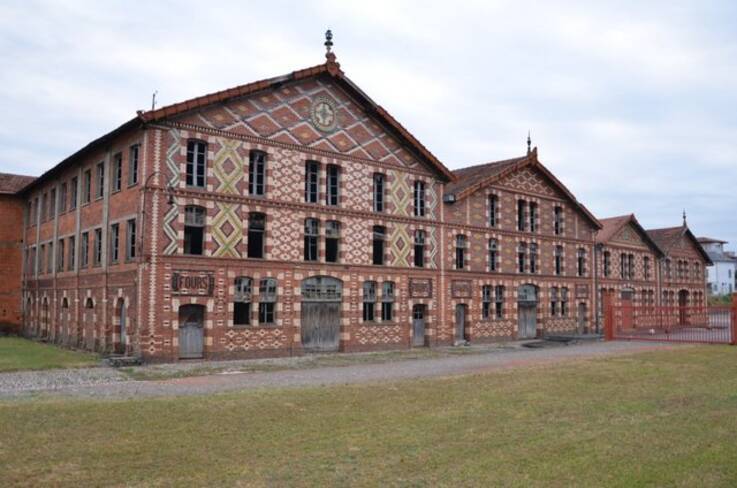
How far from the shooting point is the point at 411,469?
8.53 m

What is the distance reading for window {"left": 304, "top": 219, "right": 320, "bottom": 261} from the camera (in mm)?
27062

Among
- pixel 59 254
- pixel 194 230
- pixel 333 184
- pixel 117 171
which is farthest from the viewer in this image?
pixel 59 254

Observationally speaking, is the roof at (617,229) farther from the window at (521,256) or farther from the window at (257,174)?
the window at (257,174)

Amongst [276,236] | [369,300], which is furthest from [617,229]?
[276,236]

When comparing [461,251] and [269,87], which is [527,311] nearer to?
[461,251]

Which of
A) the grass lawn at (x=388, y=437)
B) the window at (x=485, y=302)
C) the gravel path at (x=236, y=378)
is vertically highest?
the window at (x=485, y=302)

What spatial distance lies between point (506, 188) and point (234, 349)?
1861 centimetres

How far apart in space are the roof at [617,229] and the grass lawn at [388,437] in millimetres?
28915

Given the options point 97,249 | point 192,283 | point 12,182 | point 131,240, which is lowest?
point 192,283

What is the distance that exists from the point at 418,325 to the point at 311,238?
24.2 ft

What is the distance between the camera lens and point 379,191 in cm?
3011

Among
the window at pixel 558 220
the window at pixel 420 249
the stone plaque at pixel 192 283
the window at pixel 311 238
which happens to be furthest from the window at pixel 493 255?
the stone plaque at pixel 192 283

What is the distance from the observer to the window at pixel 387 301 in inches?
1161

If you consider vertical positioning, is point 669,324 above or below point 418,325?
below
